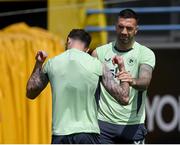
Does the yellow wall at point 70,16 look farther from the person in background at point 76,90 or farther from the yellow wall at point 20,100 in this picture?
the person in background at point 76,90

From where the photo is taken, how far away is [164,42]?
12.5m

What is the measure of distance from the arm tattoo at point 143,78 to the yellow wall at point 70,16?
15.1 feet

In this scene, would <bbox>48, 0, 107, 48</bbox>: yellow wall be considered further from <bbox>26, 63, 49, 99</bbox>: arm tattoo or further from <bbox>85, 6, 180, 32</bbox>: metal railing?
<bbox>26, 63, 49, 99</bbox>: arm tattoo

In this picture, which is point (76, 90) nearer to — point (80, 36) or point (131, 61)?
point (80, 36)

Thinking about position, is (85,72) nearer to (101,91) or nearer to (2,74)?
(101,91)

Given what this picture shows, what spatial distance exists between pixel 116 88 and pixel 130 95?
718 millimetres

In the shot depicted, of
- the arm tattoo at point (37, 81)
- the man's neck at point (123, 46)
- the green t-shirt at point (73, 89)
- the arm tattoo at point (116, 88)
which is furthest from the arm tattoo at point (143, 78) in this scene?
the arm tattoo at point (37, 81)

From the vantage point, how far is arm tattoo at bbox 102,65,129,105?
6645 millimetres

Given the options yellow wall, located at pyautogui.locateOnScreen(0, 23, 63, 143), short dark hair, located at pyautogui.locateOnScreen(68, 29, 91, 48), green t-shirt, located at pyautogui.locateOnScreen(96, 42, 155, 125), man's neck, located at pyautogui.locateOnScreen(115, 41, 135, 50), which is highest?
short dark hair, located at pyautogui.locateOnScreen(68, 29, 91, 48)

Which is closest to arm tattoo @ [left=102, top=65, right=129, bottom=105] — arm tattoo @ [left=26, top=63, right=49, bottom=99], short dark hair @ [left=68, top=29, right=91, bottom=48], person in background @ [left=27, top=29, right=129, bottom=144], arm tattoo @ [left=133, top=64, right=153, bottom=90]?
person in background @ [left=27, top=29, right=129, bottom=144]

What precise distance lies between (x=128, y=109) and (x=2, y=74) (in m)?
3.46

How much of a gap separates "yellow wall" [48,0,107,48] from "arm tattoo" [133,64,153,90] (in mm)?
4605

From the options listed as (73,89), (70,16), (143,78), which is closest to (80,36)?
(73,89)

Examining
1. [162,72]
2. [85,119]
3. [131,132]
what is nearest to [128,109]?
[131,132]
